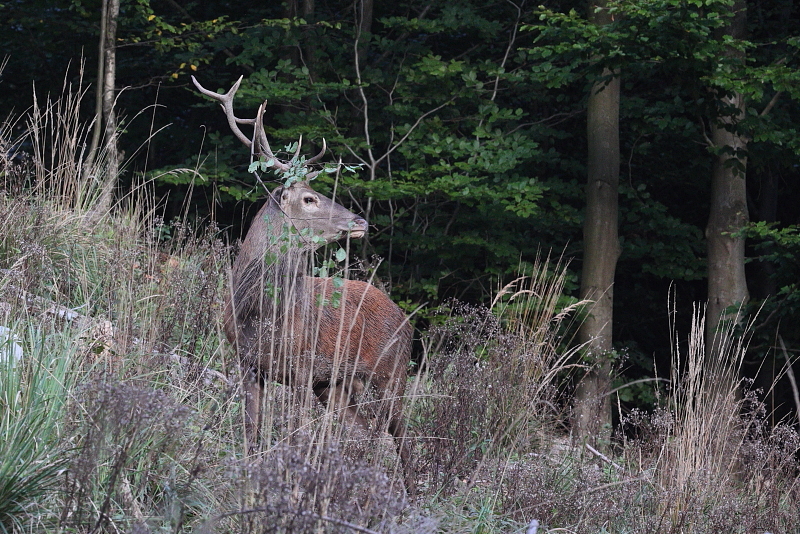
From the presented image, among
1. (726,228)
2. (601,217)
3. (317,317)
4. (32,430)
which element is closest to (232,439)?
(32,430)

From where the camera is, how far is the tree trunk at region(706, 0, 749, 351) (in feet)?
29.5

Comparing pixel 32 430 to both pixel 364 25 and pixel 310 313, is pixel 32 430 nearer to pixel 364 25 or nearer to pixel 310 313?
pixel 310 313

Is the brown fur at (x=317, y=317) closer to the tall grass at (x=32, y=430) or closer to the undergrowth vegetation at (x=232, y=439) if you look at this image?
the undergrowth vegetation at (x=232, y=439)

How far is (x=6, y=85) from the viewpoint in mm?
12578

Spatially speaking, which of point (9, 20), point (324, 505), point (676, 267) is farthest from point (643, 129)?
point (324, 505)

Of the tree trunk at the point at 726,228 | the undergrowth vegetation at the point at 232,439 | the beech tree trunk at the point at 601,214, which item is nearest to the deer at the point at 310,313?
the undergrowth vegetation at the point at 232,439

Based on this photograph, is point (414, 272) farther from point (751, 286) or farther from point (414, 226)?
point (751, 286)

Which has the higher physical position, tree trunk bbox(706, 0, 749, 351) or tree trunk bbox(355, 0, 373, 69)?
tree trunk bbox(355, 0, 373, 69)

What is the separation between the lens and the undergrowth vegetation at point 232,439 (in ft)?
9.02

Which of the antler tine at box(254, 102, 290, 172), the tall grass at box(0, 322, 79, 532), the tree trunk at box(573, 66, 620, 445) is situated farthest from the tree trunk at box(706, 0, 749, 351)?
the tall grass at box(0, 322, 79, 532)

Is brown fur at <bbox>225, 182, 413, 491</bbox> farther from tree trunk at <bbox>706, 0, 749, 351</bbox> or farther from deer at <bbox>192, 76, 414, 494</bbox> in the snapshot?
tree trunk at <bbox>706, 0, 749, 351</bbox>

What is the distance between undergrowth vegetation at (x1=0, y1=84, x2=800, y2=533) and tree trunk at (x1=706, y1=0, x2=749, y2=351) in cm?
339

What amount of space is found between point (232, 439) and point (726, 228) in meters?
6.71

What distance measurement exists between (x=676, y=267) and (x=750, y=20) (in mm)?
3117
